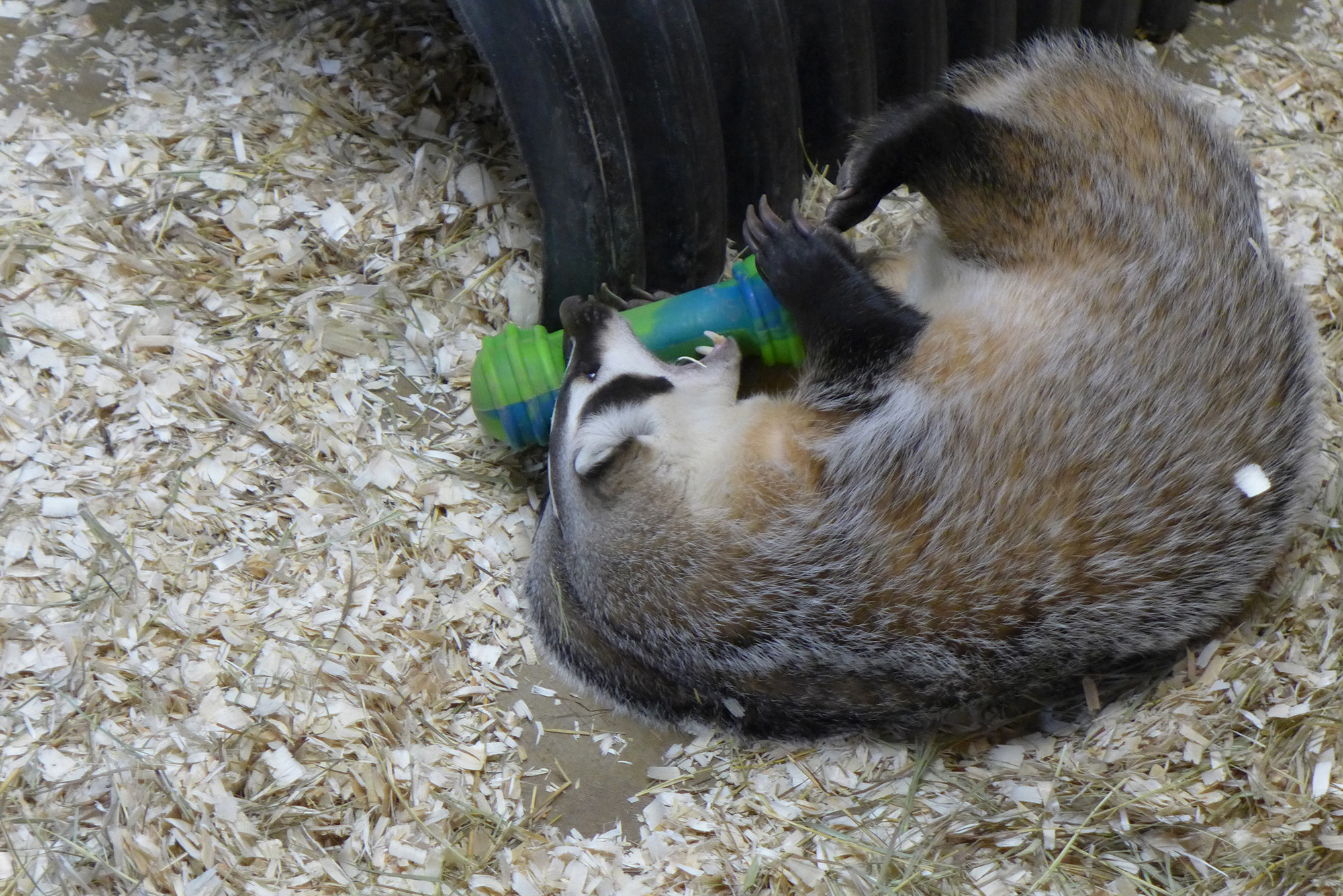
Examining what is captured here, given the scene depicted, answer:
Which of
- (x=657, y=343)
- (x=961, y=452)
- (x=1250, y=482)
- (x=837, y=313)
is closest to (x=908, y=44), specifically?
(x=837, y=313)

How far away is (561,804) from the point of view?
3199 millimetres

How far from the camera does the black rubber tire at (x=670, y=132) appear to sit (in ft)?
10.5

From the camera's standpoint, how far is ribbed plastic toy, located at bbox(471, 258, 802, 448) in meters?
3.33

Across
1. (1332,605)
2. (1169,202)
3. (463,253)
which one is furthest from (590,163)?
(1332,605)

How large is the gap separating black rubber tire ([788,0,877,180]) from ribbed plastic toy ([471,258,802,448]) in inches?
37.8

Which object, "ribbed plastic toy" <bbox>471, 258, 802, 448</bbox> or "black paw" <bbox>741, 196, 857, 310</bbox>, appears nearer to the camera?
"black paw" <bbox>741, 196, 857, 310</bbox>

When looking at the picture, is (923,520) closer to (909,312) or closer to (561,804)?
(909,312)

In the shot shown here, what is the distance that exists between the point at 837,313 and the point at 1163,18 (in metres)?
2.98

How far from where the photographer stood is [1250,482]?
2.88 m

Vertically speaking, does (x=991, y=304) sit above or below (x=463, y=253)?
above

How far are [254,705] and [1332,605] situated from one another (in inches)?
129

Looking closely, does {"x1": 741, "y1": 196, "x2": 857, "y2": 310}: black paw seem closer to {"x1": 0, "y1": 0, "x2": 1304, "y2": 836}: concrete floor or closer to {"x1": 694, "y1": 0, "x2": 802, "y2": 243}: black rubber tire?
{"x1": 694, "y1": 0, "x2": 802, "y2": 243}: black rubber tire

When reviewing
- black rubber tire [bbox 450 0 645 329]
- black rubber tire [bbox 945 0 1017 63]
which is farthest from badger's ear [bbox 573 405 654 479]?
black rubber tire [bbox 945 0 1017 63]

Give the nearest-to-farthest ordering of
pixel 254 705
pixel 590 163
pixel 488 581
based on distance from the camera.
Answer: pixel 254 705
pixel 590 163
pixel 488 581
